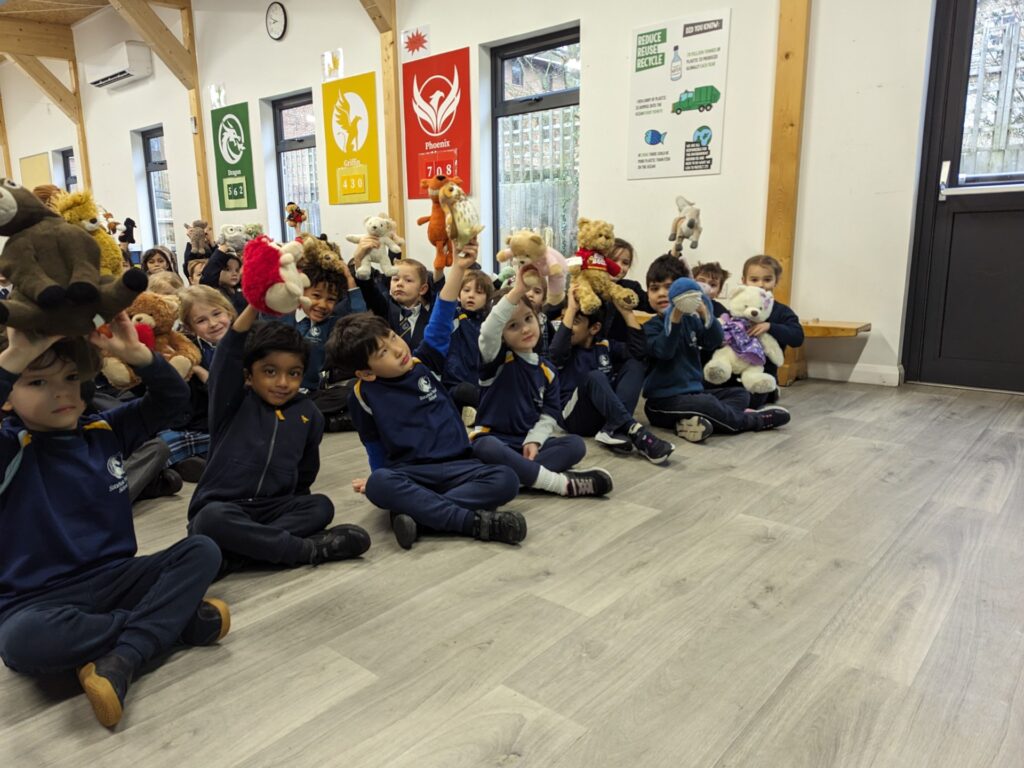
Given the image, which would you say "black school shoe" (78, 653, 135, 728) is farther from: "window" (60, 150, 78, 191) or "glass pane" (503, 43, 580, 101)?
"window" (60, 150, 78, 191)

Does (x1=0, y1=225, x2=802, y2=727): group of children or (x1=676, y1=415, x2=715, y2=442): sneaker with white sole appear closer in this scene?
(x1=0, y1=225, x2=802, y2=727): group of children

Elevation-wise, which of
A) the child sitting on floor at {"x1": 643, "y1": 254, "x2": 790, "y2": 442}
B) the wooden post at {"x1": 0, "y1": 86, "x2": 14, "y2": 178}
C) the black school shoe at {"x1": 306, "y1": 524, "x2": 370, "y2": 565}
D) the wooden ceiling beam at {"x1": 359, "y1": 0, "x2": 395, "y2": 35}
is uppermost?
the wooden ceiling beam at {"x1": 359, "y1": 0, "x2": 395, "y2": 35}

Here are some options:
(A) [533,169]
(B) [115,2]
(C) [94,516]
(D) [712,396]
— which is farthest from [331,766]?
(B) [115,2]

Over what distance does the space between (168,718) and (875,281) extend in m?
3.71

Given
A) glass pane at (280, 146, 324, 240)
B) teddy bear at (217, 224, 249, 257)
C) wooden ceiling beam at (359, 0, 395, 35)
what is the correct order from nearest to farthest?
teddy bear at (217, 224, 249, 257), wooden ceiling beam at (359, 0, 395, 35), glass pane at (280, 146, 324, 240)

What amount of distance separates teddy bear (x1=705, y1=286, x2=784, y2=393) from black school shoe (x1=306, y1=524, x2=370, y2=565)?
1.82 metres

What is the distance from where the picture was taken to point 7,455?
1235 millimetres

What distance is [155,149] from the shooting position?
827 centimetres

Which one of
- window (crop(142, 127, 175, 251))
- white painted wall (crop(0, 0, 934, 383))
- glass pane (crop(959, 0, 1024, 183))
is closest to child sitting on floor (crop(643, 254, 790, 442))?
white painted wall (crop(0, 0, 934, 383))

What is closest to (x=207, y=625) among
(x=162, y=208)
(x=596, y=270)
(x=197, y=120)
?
(x=596, y=270)

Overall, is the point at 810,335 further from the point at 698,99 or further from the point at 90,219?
the point at 90,219

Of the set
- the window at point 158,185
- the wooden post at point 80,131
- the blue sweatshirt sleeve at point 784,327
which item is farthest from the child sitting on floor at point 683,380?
the wooden post at point 80,131

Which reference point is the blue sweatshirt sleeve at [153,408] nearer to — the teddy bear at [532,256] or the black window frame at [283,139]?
the teddy bear at [532,256]

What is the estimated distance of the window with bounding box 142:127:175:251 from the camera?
819cm
